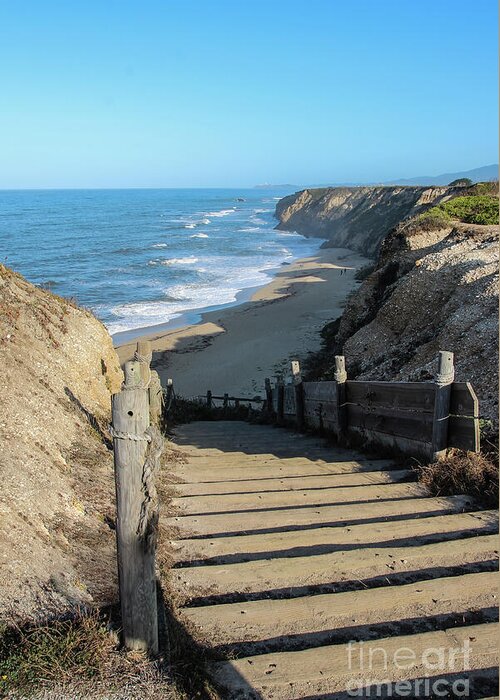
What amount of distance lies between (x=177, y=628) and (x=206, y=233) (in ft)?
249

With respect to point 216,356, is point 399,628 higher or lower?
higher

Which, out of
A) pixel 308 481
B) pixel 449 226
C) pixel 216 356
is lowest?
pixel 216 356

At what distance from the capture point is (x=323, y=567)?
390 cm

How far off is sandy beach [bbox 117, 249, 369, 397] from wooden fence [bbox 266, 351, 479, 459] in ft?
32.4

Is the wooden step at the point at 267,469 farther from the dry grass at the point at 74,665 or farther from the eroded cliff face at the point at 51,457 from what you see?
the dry grass at the point at 74,665

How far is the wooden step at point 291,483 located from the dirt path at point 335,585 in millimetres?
22

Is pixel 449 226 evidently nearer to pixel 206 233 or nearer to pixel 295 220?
pixel 206 233

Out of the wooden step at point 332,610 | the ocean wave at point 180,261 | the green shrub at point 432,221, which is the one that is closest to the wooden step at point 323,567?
the wooden step at point 332,610

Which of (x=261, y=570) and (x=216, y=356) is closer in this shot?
(x=261, y=570)

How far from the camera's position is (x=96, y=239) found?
217 ft

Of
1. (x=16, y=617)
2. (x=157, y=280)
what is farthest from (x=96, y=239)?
(x=16, y=617)

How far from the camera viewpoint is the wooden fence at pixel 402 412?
18.1 feet

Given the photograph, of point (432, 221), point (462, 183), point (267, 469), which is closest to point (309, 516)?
point (267, 469)

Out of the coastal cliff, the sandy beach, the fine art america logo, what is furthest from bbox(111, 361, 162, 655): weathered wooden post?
the sandy beach
